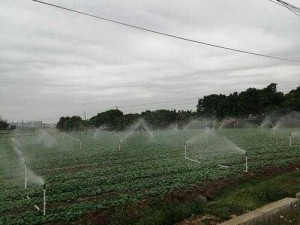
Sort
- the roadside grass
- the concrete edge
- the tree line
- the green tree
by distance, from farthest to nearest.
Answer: the green tree → the tree line → the roadside grass → the concrete edge

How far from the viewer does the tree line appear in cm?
10188

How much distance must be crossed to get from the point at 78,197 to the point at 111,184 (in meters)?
2.96

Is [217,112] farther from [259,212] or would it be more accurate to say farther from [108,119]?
[259,212]

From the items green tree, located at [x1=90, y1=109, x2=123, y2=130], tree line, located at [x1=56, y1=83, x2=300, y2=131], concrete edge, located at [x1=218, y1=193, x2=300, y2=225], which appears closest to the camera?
concrete edge, located at [x1=218, y1=193, x2=300, y2=225]

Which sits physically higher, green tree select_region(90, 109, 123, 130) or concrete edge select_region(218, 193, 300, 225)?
green tree select_region(90, 109, 123, 130)

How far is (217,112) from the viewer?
406ft

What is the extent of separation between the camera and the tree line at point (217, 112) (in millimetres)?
101875

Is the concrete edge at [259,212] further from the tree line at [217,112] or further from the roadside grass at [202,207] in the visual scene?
the tree line at [217,112]

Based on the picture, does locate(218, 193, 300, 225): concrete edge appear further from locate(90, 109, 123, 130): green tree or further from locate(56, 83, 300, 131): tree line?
locate(90, 109, 123, 130): green tree

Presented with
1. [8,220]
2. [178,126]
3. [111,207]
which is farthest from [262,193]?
[178,126]

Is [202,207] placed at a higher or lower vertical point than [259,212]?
lower

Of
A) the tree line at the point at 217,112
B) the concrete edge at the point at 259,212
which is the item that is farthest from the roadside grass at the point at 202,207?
the tree line at the point at 217,112

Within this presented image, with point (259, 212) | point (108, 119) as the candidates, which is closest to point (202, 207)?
point (259, 212)

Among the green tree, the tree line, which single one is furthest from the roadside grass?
the green tree
